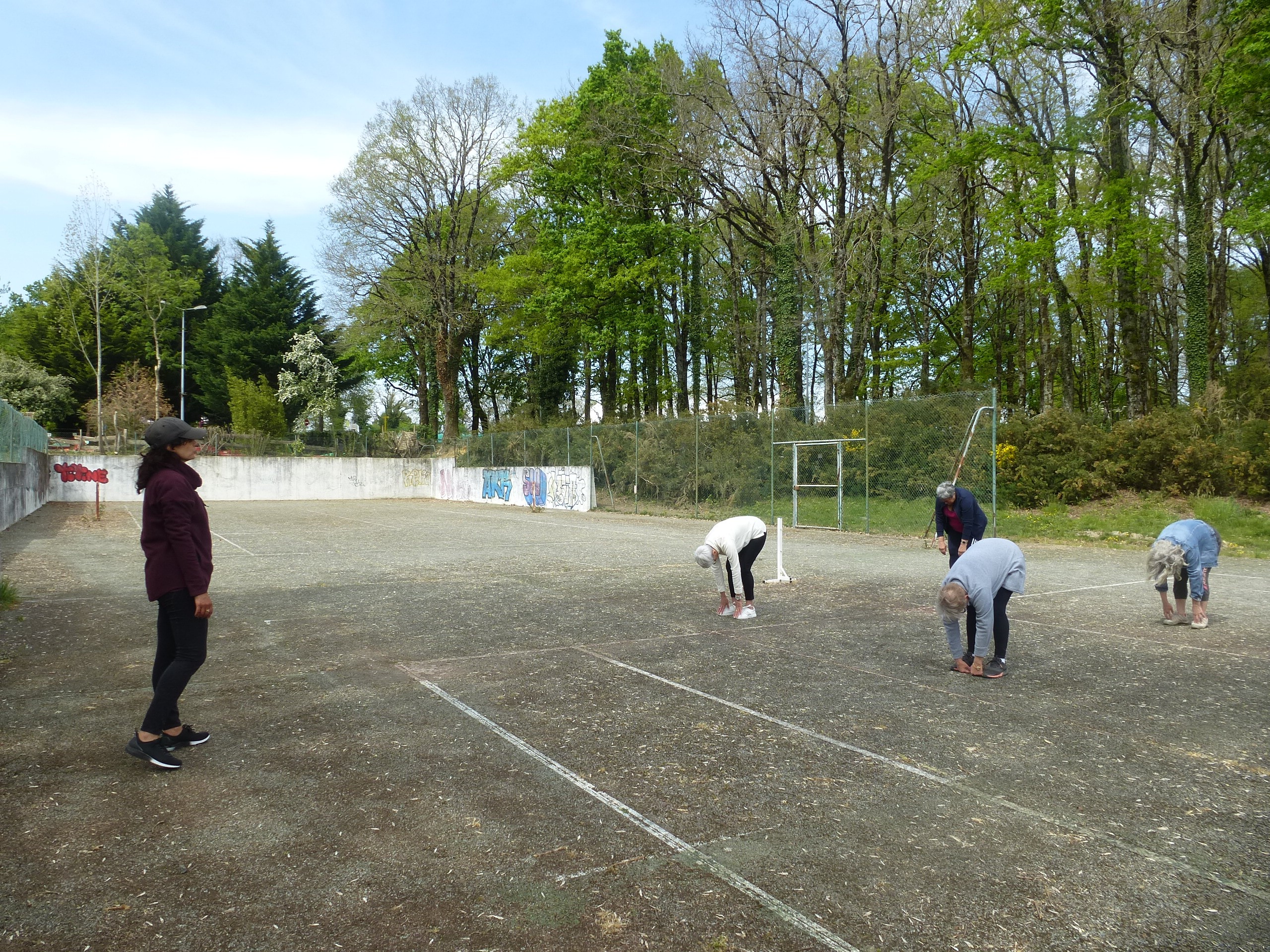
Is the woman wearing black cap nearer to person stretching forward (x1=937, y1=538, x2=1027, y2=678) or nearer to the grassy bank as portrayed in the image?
person stretching forward (x1=937, y1=538, x2=1027, y2=678)

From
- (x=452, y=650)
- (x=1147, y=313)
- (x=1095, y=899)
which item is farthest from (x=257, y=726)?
(x=1147, y=313)

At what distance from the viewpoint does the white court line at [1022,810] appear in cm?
336

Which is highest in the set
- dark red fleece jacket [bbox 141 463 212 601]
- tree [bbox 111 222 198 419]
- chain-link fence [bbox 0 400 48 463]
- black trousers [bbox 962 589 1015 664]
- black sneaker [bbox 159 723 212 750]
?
tree [bbox 111 222 198 419]

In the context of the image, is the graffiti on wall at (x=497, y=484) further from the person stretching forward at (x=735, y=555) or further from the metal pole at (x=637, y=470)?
the person stretching forward at (x=735, y=555)

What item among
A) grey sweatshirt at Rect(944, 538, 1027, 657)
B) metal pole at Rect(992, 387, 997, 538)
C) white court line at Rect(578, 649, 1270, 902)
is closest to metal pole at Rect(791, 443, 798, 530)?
metal pole at Rect(992, 387, 997, 538)

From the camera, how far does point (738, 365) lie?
35562 millimetres

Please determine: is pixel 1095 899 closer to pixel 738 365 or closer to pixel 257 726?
pixel 257 726

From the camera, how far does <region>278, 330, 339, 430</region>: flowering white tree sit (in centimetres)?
5512

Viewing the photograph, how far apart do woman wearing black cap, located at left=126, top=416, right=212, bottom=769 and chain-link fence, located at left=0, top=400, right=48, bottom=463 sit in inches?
737

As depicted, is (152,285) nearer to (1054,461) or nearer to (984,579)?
(1054,461)

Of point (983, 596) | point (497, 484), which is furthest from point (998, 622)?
point (497, 484)

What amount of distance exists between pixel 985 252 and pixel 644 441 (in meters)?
18.4

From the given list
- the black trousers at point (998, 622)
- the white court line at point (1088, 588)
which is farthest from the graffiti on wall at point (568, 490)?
the black trousers at point (998, 622)

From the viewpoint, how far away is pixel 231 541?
17.9 metres
